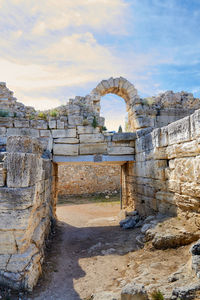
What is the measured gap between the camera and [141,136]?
734 centimetres

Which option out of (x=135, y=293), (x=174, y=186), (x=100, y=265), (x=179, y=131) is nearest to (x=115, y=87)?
(x=179, y=131)

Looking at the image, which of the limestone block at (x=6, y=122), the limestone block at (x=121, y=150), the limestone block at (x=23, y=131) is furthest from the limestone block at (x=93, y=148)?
the limestone block at (x=6, y=122)

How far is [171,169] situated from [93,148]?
3.17 meters

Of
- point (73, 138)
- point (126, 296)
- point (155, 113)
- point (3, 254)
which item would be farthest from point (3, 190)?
point (155, 113)

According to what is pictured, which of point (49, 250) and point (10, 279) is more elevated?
point (10, 279)

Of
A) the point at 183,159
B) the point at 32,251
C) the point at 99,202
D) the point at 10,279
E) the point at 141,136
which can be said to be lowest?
the point at 99,202

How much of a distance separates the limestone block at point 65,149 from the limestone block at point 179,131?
3484mm

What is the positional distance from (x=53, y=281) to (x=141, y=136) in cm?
496

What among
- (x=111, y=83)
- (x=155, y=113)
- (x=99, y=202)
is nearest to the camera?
(x=155, y=113)

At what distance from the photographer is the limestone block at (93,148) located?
772 cm

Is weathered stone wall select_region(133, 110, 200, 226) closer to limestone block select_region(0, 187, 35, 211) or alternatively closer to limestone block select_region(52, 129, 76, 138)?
limestone block select_region(52, 129, 76, 138)

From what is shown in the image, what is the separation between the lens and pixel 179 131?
487cm

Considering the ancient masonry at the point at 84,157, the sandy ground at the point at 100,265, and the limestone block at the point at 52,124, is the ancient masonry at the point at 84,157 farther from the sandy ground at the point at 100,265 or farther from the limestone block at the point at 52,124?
the sandy ground at the point at 100,265

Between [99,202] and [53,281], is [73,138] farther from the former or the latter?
[99,202]
